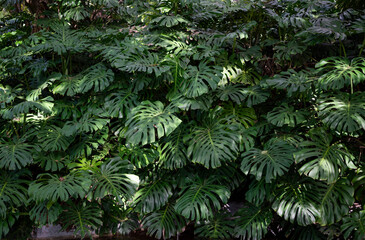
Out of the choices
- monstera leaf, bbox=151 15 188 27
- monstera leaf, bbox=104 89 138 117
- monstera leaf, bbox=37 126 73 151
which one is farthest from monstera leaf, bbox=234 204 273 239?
Result: monstera leaf, bbox=151 15 188 27

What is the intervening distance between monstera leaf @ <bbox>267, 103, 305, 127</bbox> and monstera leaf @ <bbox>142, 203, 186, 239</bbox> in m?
1.06

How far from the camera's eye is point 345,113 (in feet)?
7.39

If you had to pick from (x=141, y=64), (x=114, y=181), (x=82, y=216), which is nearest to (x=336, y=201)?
(x=114, y=181)

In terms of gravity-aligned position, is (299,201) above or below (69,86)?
below

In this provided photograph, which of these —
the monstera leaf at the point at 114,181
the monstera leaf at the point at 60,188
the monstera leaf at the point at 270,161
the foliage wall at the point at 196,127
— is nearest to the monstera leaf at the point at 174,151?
the foliage wall at the point at 196,127

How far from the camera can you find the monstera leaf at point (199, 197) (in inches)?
95.8

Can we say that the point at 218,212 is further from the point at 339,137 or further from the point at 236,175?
the point at 339,137

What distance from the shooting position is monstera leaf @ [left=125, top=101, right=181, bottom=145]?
2.48 m

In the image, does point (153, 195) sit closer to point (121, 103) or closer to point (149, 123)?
point (149, 123)

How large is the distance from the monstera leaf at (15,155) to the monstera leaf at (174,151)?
1.06m

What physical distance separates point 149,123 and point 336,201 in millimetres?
1415

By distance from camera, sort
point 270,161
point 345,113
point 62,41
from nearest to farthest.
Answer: point 345,113, point 270,161, point 62,41

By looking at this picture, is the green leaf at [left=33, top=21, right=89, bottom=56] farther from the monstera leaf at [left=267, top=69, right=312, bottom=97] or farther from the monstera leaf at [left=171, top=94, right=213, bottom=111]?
the monstera leaf at [left=267, top=69, right=312, bottom=97]

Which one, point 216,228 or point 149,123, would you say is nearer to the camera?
point 149,123
